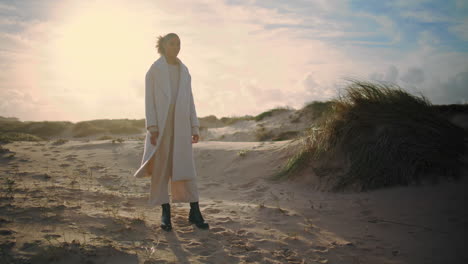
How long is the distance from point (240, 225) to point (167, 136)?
1312 mm

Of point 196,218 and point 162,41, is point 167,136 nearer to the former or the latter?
point 196,218

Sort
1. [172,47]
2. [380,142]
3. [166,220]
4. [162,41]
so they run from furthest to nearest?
[380,142]
[162,41]
[172,47]
[166,220]

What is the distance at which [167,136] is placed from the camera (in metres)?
3.43

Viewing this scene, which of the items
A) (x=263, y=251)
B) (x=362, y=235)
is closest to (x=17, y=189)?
(x=263, y=251)

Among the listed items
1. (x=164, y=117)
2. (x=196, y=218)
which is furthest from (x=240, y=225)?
(x=164, y=117)

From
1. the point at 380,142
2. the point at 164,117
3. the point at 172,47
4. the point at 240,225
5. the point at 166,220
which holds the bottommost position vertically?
the point at 240,225

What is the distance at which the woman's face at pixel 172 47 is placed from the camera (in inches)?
136

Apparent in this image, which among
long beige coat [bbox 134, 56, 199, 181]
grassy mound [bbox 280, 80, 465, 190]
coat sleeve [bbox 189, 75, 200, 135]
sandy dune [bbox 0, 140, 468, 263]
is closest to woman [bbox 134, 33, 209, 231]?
long beige coat [bbox 134, 56, 199, 181]

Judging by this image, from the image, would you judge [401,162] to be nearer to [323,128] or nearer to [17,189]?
[323,128]

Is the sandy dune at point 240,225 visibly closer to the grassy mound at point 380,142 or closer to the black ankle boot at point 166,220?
the black ankle boot at point 166,220

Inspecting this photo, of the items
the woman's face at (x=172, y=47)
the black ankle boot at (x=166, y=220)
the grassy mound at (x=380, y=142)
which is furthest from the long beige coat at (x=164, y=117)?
the grassy mound at (x=380, y=142)

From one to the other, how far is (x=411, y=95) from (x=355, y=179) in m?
2.06

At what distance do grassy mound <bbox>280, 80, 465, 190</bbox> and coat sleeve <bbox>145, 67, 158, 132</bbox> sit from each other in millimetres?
2961

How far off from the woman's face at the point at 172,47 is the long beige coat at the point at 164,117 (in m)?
0.11
